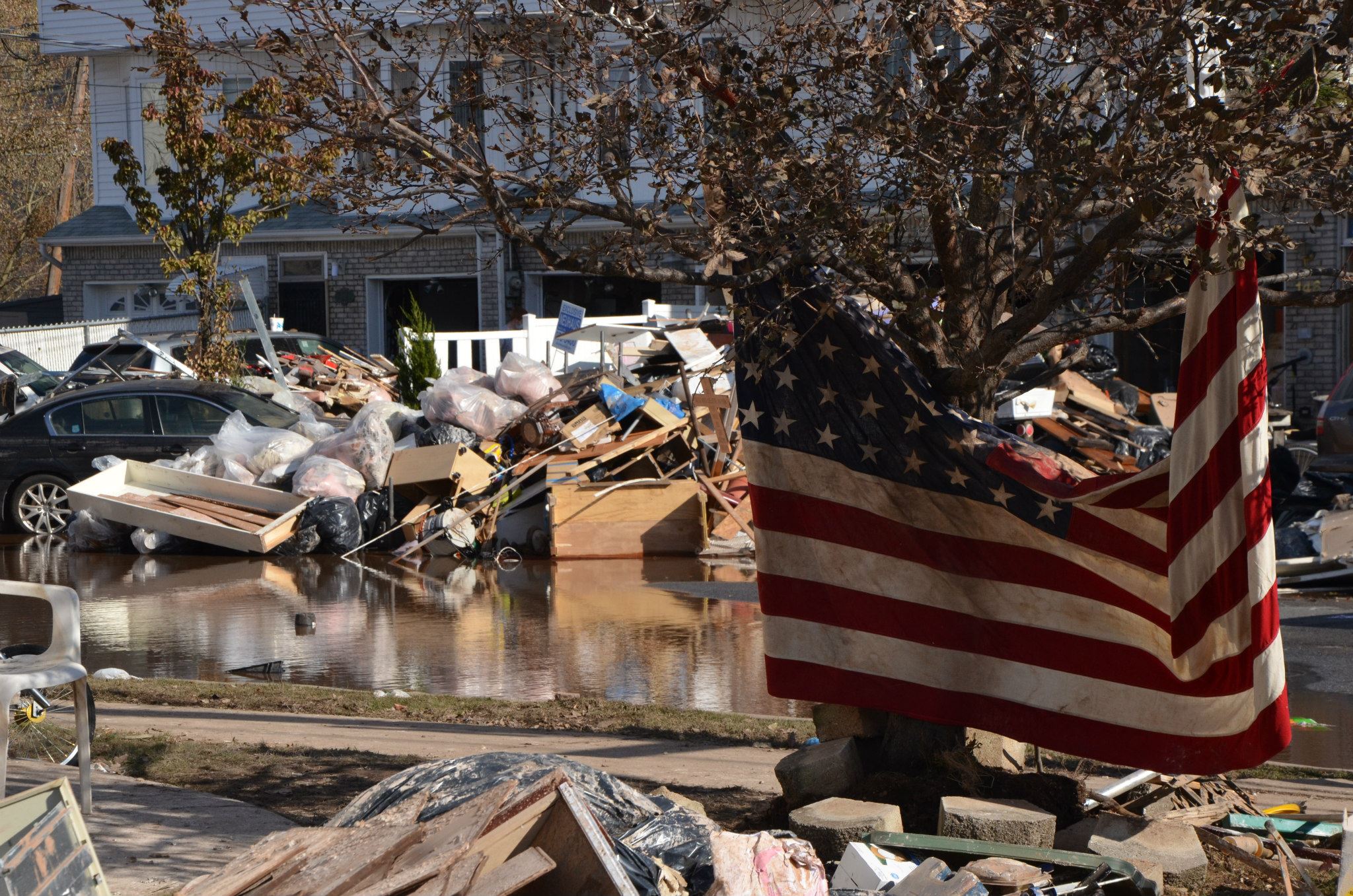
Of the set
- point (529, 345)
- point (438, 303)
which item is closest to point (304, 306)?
point (438, 303)

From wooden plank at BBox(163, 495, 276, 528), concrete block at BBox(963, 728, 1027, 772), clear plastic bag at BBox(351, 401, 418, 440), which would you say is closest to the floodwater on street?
wooden plank at BBox(163, 495, 276, 528)

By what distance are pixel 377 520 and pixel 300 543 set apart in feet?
2.92

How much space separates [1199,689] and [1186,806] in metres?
0.85

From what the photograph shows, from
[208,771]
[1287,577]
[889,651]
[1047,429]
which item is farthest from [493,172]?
[1047,429]

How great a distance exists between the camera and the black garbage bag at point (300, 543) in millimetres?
15367

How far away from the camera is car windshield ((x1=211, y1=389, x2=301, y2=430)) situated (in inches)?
667

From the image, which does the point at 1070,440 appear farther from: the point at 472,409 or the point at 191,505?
the point at 191,505

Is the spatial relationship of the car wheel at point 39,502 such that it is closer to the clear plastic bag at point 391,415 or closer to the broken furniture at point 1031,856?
the clear plastic bag at point 391,415

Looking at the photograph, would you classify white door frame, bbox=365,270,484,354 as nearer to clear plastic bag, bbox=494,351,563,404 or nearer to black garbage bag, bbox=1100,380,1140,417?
clear plastic bag, bbox=494,351,563,404

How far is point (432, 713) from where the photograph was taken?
25.4 ft

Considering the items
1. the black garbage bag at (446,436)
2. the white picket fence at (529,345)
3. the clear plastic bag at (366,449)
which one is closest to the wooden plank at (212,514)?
the clear plastic bag at (366,449)

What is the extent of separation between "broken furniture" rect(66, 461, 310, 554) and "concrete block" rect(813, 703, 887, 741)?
34.2 feet

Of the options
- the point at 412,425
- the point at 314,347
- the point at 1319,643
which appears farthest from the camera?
the point at 314,347

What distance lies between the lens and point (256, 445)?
16.4 m
